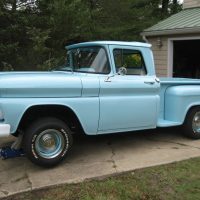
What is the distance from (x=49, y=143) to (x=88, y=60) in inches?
65.8

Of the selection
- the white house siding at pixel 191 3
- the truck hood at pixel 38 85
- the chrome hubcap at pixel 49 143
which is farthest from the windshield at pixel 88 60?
the white house siding at pixel 191 3

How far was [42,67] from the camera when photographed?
45.5 feet

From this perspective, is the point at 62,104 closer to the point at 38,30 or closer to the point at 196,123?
the point at 196,123

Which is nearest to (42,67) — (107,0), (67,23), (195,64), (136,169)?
(67,23)

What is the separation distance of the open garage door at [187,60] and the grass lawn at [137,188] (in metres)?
9.70

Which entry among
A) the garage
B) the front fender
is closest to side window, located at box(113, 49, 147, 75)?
the front fender

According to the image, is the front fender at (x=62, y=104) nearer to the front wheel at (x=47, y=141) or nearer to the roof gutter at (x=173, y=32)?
the front wheel at (x=47, y=141)

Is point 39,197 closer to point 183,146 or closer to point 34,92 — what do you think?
point 34,92

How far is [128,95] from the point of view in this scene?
20.7 feet

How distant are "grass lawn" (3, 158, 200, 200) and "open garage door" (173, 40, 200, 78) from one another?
9.70 m

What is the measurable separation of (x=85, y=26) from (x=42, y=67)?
3456mm

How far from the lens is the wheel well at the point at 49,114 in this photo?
18.3 feet

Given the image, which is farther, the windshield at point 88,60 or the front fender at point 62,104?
the windshield at point 88,60

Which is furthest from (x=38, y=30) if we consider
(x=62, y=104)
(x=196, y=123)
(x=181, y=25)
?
(x=62, y=104)
